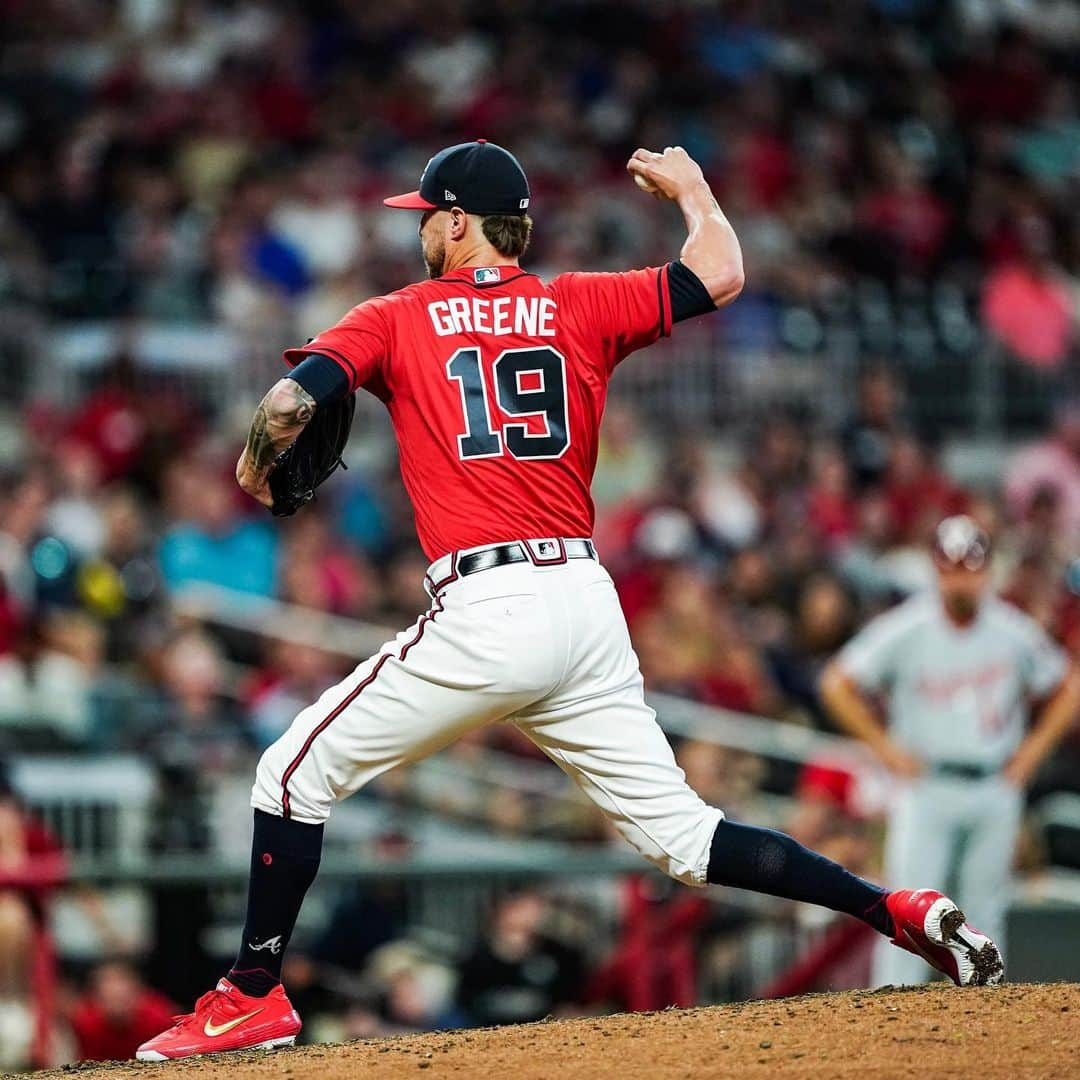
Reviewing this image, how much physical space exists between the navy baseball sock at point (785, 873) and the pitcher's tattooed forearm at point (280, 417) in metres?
1.46

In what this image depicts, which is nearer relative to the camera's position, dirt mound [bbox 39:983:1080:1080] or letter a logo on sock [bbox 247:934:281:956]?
dirt mound [bbox 39:983:1080:1080]

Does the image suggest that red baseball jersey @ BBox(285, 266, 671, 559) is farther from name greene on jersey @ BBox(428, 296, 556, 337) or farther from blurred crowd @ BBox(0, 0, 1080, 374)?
blurred crowd @ BBox(0, 0, 1080, 374)

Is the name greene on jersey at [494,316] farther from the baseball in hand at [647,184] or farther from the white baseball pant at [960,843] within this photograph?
the white baseball pant at [960,843]

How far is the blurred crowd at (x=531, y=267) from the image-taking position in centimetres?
985

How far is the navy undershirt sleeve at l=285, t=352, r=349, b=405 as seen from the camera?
502 cm

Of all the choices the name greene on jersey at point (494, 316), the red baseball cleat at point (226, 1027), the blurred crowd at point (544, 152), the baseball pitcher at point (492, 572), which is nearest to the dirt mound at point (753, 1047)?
the red baseball cleat at point (226, 1027)

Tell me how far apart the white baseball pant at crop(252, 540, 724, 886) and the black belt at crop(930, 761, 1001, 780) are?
3434 millimetres

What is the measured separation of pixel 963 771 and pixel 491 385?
4.03 metres

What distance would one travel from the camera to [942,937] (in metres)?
5.45

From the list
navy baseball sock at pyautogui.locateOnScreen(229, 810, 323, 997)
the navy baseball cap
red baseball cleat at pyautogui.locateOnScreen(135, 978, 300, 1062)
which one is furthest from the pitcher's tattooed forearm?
red baseball cleat at pyautogui.locateOnScreen(135, 978, 300, 1062)

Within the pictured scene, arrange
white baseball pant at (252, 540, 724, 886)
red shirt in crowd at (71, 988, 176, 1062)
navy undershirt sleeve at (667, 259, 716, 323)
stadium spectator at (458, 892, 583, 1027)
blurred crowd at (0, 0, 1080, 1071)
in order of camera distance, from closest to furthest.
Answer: white baseball pant at (252, 540, 724, 886) → navy undershirt sleeve at (667, 259, 716, 323) → red shirt in crowd at (71, 988, 176, 1062) → stadium spectator at (458, 892, 583, 1027) → blurred crowd at (0, 0, 1080, 1071)

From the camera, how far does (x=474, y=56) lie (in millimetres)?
16453

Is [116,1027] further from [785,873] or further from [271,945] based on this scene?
[785,873]

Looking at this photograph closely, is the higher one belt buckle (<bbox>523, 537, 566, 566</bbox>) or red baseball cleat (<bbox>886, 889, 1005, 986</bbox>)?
belt buckle (<bbox>523, 537, 566, 566</bbox>)
